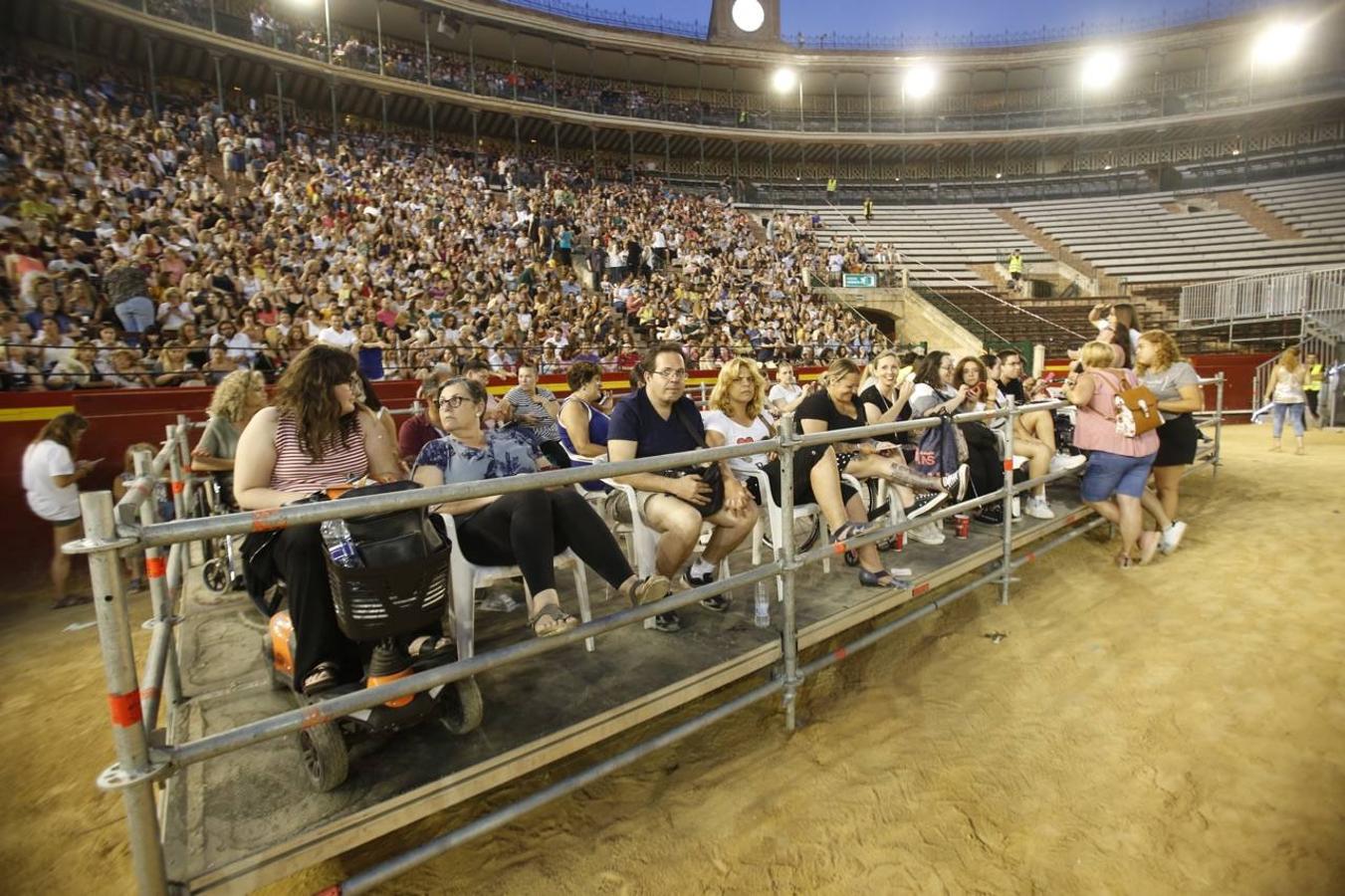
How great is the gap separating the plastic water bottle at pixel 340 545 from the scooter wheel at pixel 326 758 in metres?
0.48

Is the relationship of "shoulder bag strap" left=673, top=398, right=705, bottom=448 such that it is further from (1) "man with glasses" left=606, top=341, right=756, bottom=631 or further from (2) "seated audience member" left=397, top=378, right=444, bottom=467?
(2) "seated audience member" left=397, top=378, right=444, bottom=467

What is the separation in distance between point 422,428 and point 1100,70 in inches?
1486

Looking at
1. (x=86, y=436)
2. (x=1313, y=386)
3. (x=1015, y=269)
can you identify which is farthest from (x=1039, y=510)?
(x=1015, y=269)

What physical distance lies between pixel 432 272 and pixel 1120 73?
34227mm

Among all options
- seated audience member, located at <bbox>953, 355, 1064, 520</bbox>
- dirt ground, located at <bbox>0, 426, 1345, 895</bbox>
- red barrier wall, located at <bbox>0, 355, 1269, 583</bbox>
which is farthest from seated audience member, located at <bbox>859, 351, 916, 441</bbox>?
red barrier wall, located at <bbox>0, 355, 1269, 583</bbox>

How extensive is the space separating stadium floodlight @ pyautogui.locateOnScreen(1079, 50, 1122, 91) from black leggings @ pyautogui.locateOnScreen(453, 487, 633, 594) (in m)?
38.3

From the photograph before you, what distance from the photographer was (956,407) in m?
4.66

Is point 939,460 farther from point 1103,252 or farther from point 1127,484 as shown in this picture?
point 1103,252

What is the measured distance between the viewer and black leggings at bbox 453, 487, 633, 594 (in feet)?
8.97

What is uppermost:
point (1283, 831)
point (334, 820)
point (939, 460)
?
point (939, 460)

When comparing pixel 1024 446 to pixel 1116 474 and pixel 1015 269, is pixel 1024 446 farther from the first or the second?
pixel 1015 269

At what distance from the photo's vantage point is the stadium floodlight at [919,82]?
3104 cm

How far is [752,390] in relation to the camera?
13.5ft

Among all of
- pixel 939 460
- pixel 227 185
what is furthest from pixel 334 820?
pixel 227 185
